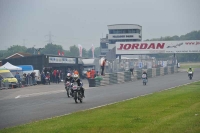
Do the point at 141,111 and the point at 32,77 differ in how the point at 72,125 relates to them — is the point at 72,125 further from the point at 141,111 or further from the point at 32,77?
the point at 32,77

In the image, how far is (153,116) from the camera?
1453cm

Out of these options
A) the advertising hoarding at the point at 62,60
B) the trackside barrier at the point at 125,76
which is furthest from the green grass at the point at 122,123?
the advertising hoarding at the point at 62,60

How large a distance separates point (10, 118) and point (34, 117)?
0.90 m

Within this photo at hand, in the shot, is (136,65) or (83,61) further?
(83,61)

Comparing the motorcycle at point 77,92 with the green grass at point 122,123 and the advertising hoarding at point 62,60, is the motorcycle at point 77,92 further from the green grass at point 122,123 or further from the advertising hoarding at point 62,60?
the advertising hoarding at point 62,60

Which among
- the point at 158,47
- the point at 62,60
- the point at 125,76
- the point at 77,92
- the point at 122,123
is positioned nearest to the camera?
the point at 122,123

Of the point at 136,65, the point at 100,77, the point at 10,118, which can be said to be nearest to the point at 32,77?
the point at 100,77

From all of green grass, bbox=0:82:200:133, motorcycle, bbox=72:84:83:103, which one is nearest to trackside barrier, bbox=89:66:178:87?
motorcycle, bbox=72:84:83:103

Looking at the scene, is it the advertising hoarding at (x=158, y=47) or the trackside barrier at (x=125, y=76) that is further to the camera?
the advertising hoarding at (x=158, y=47)

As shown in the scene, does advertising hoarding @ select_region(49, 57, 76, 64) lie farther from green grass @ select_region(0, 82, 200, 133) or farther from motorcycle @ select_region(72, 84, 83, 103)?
green grass @ select_region(0, 82, 200, 133)

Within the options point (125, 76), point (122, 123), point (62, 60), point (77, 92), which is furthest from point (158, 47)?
point (122, 123)

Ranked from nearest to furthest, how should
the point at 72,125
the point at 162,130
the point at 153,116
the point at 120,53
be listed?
the point at 162,130
the point at 72,125
the point at 153,116
the point at 120,53

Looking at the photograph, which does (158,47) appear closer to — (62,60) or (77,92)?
(62,60)

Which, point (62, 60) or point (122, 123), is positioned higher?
point (62, 60)
